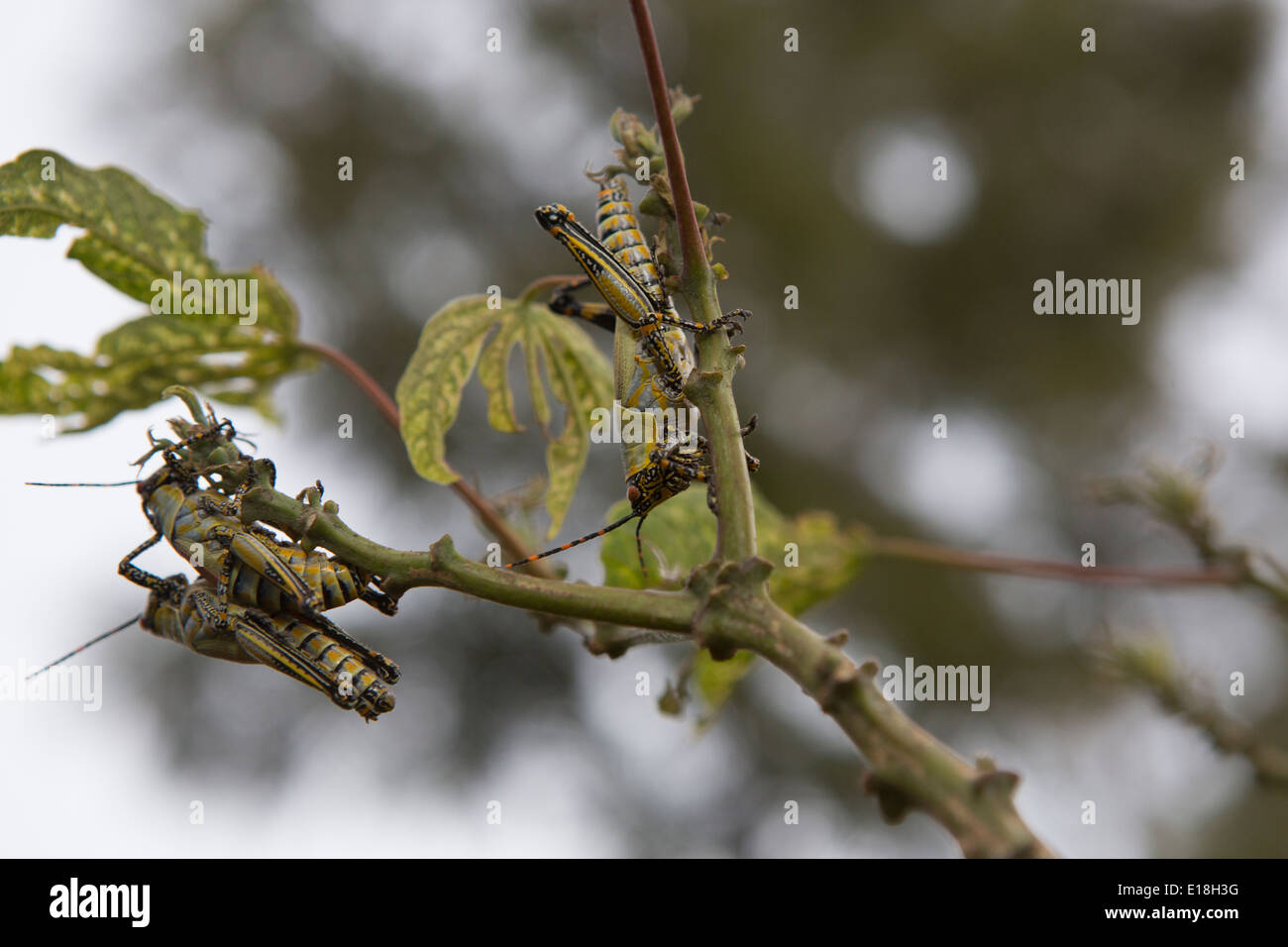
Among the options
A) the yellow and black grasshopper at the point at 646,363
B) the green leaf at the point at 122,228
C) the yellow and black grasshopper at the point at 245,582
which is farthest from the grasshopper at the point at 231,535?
the green leaf at the point at 122,228

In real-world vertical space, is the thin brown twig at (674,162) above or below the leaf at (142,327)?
below

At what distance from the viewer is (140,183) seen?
1030mm

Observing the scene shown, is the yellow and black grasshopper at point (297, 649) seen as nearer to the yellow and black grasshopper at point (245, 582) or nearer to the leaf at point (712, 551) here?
the yellow and black grasshopper at point (245, 582)

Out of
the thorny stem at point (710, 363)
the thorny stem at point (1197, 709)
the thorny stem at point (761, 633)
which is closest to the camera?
the thorny stem at point (761, 633)

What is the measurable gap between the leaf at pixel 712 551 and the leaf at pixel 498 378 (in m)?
0.10

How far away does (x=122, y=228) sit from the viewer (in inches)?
39.9

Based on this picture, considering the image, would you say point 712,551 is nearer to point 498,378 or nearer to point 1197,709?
point 498,378

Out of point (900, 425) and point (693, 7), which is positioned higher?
point (693, 7)

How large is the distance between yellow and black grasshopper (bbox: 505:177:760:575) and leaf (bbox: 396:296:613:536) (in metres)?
0.32

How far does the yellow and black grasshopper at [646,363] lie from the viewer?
60 centimetres

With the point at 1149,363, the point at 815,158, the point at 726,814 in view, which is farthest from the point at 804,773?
the point at 815,158

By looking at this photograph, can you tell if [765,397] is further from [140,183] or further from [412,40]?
[140,183]

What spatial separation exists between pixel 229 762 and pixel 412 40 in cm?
441
